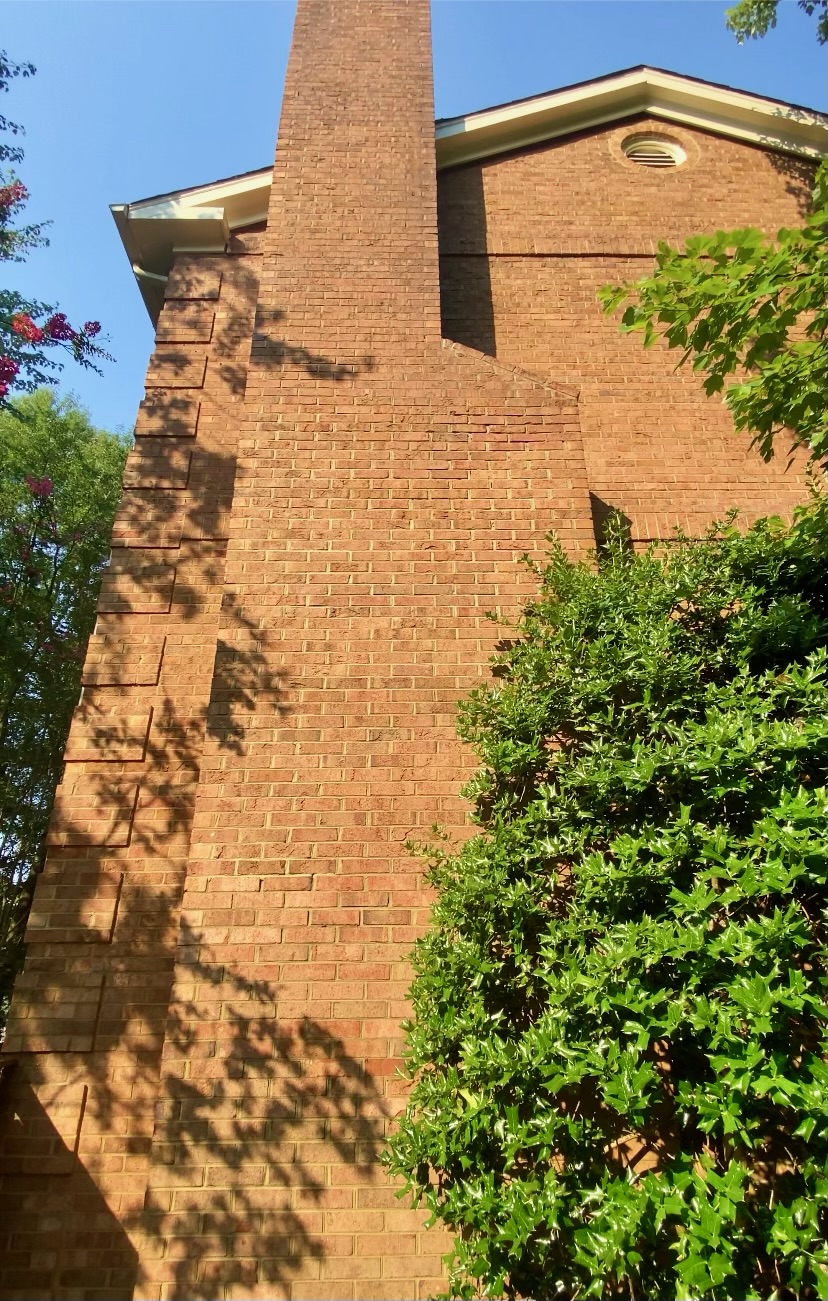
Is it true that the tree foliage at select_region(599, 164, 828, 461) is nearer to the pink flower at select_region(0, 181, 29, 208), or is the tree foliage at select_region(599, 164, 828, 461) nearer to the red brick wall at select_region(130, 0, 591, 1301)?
the red brick wall at select_region(130, 0, 591, 1301)

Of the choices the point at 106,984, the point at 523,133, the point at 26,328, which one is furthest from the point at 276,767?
the point at 523,133

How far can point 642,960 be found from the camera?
10.3ft

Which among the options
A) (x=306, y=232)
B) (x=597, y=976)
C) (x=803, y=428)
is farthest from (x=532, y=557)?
(x=306, y=232)

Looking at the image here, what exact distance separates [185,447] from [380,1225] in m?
5.37

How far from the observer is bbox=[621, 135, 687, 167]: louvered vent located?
8.67 m

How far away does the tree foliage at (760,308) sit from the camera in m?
4.18

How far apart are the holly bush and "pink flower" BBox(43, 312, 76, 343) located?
733 centimetres

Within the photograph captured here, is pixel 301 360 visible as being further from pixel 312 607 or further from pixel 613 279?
pixel 613 279

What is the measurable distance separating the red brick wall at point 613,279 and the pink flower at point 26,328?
14.7 feet

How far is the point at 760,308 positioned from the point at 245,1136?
4.96m

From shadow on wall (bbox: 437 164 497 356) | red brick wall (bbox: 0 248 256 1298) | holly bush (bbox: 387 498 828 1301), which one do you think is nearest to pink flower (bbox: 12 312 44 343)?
red brick wall (bbox: 0 248 256 1298)

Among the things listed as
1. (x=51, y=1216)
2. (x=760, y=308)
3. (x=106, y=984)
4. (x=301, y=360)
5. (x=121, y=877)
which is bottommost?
(x=51, y=1216)

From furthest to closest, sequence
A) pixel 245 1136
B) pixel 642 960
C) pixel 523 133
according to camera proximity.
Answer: pixel 523 133 → pixel 245 1136 → pixel 642 960

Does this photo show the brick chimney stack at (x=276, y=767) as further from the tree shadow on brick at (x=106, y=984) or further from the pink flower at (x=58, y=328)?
the pink flower at (x=58, y=328)
